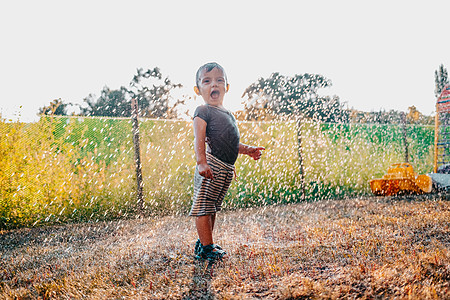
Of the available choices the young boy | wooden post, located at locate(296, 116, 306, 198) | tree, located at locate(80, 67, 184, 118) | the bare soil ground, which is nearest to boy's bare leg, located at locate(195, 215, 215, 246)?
the young boy

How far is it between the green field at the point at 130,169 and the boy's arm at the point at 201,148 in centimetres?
360

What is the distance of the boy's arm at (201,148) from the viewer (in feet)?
8.61

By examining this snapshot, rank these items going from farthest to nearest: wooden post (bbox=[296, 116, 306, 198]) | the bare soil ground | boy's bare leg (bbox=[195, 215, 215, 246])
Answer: wooden post (bbox=[296, 116, 306, 198]), boy's bare leg (bbox=[195, 215, 215, 246]), the bare soil ground

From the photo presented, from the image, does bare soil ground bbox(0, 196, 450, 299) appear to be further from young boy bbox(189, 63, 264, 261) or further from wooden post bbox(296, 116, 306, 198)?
wooden post bbox(296, 116, 306, 198)

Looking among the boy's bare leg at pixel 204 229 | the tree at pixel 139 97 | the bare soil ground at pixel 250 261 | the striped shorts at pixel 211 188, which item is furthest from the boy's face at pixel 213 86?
the tree at pixel 139 97

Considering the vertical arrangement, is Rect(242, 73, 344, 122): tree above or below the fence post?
above

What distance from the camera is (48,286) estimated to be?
2375 mm

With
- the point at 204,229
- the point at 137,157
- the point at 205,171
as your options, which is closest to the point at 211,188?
the point at 205,171

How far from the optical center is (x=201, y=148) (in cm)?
267

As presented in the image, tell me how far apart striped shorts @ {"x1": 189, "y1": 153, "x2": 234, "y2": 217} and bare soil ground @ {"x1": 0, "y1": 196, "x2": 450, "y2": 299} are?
1.35 feet

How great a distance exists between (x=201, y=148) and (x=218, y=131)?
226 millimetres

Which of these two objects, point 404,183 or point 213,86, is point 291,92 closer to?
point 404,183

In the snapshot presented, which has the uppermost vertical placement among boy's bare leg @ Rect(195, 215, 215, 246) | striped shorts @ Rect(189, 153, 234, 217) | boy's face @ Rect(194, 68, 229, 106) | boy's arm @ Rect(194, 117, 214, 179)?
boy's face @ Rect(194, 68, 229, 106)

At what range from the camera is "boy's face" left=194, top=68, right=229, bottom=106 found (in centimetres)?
281
